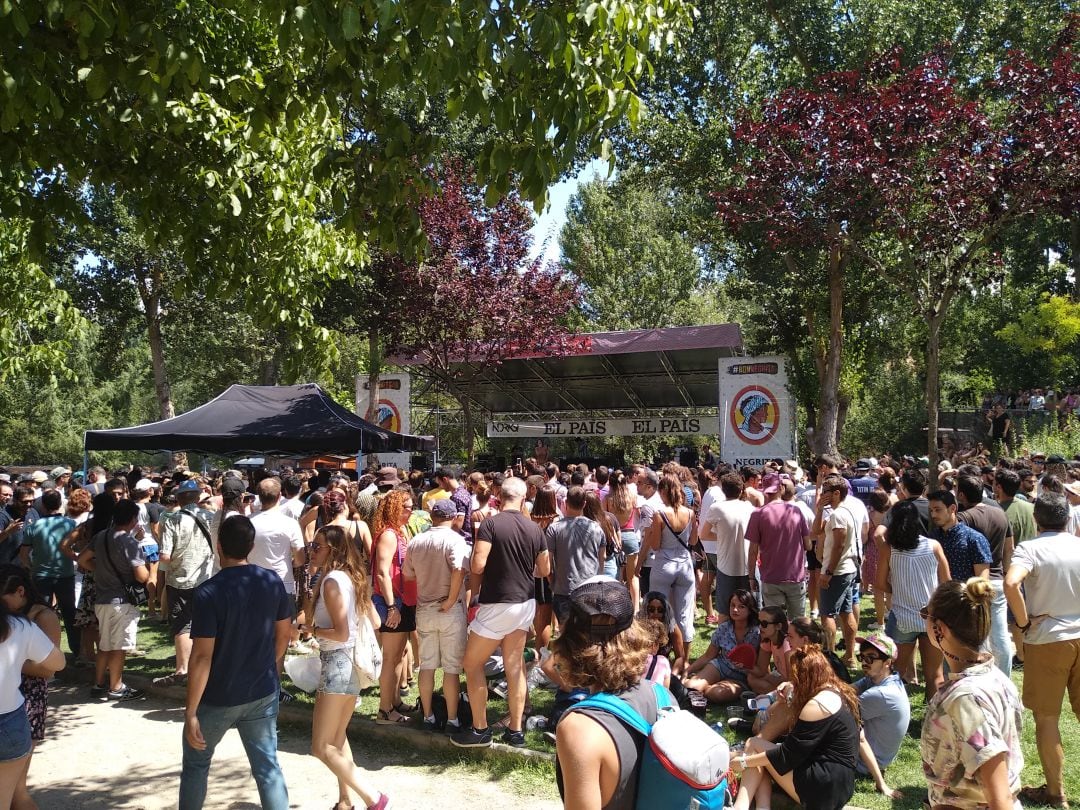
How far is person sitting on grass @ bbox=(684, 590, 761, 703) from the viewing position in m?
6.32

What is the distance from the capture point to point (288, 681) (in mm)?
7168

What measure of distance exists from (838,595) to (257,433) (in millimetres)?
7178

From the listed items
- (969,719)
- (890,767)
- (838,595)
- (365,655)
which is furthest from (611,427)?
(969,719)

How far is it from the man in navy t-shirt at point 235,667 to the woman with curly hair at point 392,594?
178 centimetres

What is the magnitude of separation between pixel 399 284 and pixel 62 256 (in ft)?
44.4

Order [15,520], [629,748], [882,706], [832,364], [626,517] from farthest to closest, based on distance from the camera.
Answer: [832,364] → [15,520] → [626,517] → [882,706] → [629,748]

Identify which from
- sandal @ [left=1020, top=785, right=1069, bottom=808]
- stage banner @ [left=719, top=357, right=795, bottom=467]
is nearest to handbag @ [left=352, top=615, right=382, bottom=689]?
sandal @ [left=1020, top=785, right=1069, bottom=808]

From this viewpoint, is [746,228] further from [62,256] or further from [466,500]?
[62,256]

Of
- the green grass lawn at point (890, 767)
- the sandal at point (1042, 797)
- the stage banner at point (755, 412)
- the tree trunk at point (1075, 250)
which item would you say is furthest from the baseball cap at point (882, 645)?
the tree trunk at point (1075, 250)

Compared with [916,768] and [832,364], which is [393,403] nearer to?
[832,364]

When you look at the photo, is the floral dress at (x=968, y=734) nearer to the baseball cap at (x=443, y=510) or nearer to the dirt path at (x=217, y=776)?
the dirt path at (x=217, y=776)

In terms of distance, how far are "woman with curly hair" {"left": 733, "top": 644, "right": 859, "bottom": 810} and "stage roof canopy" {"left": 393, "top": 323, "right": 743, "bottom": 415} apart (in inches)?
529

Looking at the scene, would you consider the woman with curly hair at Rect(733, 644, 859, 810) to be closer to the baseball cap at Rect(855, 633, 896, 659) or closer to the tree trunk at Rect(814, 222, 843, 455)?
the baseball cap at Rect(855, 633, 896, 659)

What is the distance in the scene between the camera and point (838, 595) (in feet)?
23.3
